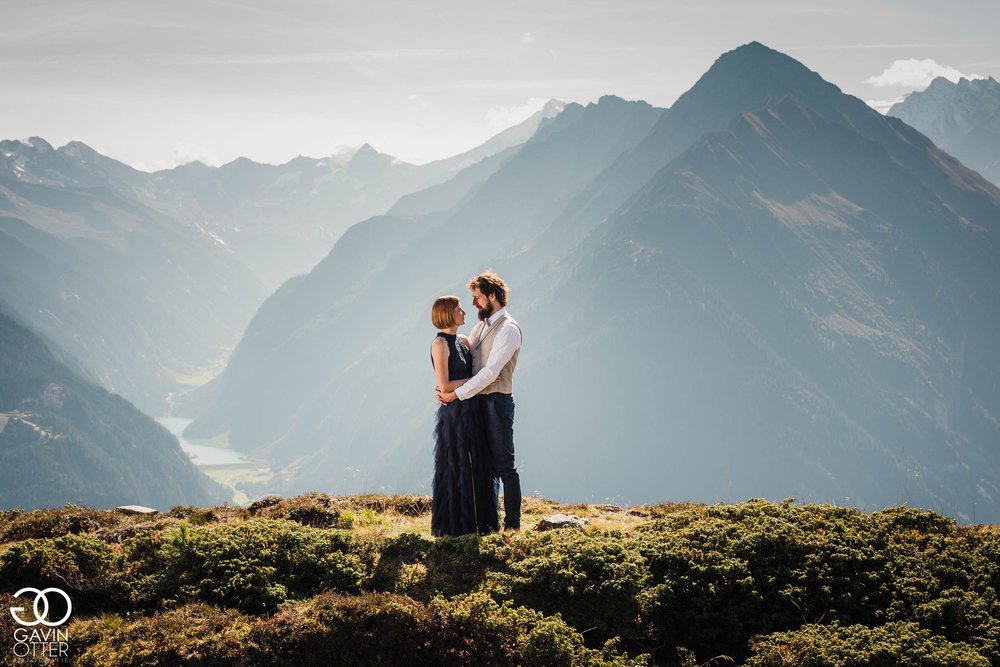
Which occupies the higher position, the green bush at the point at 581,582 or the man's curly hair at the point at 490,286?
the man's curly hair at the point at 490,286

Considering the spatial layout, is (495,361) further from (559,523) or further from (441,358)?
(559,523)

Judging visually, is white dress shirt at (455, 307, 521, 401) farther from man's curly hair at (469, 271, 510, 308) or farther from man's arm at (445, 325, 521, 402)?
man's curly hair at (469, 271, 510, 308)

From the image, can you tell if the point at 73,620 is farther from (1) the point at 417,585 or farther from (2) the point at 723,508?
(2) the point at 723,508

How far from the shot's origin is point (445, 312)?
418 inches

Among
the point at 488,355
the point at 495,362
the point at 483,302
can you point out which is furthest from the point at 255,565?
the point at 483,302

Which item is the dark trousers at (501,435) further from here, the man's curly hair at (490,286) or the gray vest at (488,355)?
the man's curly hair at (490,286)

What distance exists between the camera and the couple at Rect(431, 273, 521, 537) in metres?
10.9

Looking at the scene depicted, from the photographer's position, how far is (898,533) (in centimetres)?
944

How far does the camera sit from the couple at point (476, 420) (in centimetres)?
1091

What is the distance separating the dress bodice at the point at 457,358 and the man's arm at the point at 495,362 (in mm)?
395

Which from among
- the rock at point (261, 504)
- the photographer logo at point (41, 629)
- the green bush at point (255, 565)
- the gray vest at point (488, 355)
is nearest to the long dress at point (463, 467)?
the gray vest at point (488, 355)

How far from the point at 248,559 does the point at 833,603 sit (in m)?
6.88

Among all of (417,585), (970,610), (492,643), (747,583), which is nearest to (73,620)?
(417,585)

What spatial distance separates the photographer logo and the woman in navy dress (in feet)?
16.7
